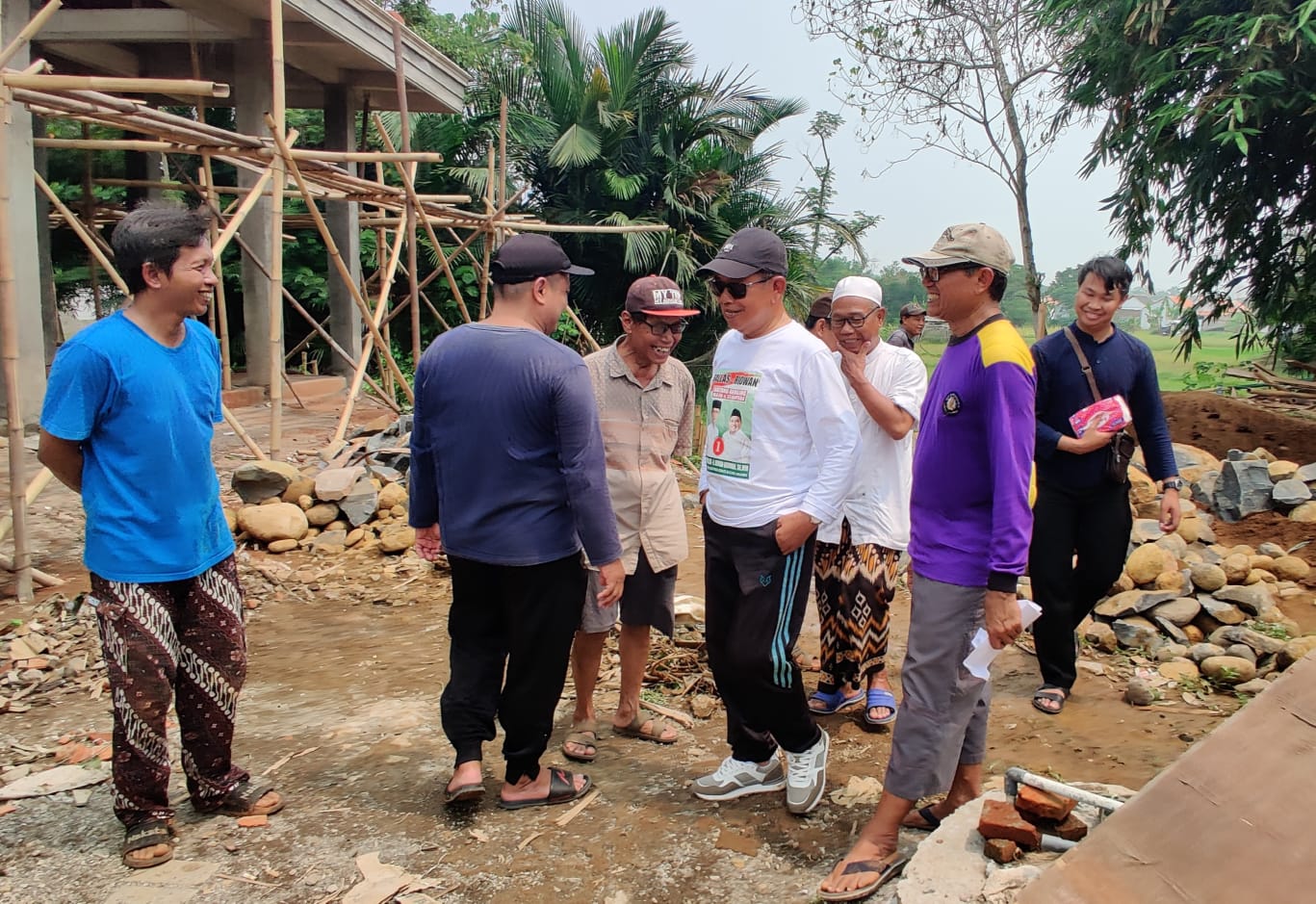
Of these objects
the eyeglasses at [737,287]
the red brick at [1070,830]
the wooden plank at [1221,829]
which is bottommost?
the red brick at [1070,830]

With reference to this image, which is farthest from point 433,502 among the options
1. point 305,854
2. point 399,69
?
point 399,69

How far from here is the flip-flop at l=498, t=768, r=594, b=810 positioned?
3158 mm

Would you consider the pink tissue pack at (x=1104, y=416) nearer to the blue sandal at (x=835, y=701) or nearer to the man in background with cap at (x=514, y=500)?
the blue sandal at (x=835, y=701)

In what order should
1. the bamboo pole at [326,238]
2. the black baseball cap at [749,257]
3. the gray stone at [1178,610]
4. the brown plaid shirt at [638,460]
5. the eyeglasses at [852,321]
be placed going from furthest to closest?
1. the bamboo pole at [326,238]
2. the gray stone at [1178,610]
3. the eyeglasses at [852,321]
4. the brown plaid shirt at [638,460]
5. the black baseball cap at [749,257]

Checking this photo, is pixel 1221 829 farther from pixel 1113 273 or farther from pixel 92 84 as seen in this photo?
pixel 92 84

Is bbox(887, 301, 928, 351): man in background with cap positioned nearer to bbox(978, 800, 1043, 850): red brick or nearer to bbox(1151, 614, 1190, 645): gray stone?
bbox(1151, 614, 1190, 645): gray stone

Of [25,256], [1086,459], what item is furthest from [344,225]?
[1086,459]

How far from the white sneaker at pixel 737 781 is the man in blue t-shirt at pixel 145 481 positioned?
1.63m

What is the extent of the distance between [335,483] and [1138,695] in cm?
515

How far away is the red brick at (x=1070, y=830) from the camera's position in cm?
235

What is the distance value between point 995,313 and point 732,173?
48.5ft

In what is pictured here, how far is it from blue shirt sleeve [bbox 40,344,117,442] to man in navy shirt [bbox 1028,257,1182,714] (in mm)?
3342

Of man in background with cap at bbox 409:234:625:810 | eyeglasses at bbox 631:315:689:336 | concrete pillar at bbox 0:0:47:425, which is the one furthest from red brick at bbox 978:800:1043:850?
concrete pillar at bbox 0:0:47:425

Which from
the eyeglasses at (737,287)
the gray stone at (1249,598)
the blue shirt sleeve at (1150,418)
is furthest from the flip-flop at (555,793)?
the gray stone at (1249,598)
